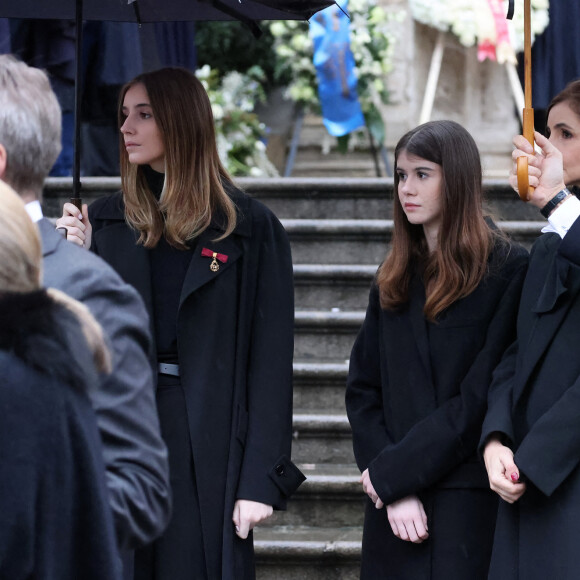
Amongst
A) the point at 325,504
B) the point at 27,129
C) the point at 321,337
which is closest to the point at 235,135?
the point at 321,337

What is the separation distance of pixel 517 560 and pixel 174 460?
93 centimetres

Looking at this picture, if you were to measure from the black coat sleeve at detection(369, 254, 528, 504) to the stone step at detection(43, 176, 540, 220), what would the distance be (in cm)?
298

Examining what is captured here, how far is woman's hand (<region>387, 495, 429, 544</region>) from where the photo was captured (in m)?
3.15

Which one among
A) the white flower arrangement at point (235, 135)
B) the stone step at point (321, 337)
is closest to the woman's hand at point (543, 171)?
the stone step at point (321, 337)

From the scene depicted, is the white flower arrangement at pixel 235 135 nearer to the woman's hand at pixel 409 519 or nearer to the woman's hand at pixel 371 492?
the woman's hand at pixel 371 492

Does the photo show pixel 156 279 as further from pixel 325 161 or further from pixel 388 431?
pixel 325 161

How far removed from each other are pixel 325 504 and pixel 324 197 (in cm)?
208

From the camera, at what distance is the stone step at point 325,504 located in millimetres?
4609

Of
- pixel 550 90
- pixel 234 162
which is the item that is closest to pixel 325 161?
pixel 234 162

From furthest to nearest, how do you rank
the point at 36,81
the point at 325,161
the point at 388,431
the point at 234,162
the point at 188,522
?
the point at 325,161 < the point at 234,162 < the point at 388,431 < the point at 188,522 < the point at 36,81

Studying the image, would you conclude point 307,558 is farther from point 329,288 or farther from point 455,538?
point 329,288

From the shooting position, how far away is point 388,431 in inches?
132

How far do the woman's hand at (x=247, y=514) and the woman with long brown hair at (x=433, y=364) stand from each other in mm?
324

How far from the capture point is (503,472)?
2883 millimetres
